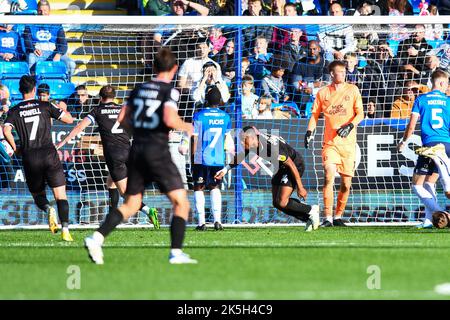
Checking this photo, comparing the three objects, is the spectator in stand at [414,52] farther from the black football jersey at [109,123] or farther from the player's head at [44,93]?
the player's head at [44,93]

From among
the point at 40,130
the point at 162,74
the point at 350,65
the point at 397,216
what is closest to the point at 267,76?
the point at 350,65

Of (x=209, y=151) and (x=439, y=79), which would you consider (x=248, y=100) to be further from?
(x=439, y=79)

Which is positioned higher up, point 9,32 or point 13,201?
point 9,32

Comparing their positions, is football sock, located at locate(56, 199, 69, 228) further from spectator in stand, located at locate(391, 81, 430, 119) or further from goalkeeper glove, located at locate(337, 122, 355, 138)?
spectator in stand, located at locate(391, 81, 430, 119)

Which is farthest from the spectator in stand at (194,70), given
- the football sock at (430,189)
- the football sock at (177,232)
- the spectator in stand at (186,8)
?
the football sock at (177,232)

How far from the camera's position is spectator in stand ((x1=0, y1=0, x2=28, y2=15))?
21.6m

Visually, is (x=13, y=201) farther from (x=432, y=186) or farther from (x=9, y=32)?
(x=432, y=186)

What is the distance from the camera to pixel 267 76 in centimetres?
2011

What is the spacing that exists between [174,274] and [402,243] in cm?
476

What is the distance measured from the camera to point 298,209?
16.4m

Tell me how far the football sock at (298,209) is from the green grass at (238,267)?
135 cm

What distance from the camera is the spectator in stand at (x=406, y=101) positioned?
19.1 m

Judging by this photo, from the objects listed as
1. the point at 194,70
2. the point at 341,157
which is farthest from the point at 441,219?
the point at 194,70

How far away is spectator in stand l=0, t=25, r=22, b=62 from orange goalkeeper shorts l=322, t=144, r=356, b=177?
6.39 m
